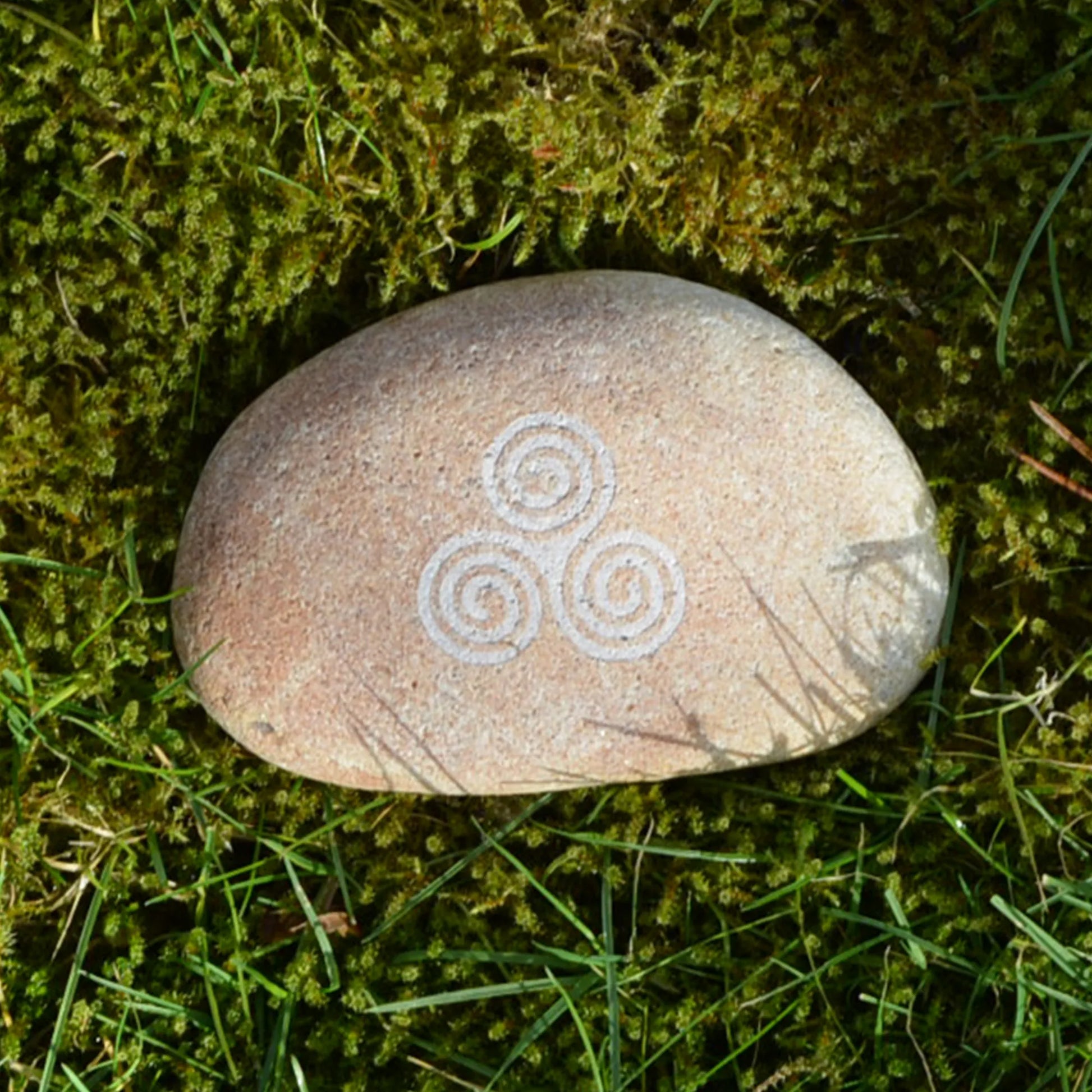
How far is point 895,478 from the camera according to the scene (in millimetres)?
2400

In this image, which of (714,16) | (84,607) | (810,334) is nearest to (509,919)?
(84,607)

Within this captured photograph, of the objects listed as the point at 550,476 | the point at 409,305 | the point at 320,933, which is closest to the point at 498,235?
the point at 409,305

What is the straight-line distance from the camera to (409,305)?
2.58 m

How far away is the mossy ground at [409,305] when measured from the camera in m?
2.41

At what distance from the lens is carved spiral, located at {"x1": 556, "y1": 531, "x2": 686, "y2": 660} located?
2.35 meters

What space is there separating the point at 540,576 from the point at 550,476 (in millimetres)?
176

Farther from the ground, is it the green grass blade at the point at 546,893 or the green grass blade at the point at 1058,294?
the green grass blade at the point at 1058,294

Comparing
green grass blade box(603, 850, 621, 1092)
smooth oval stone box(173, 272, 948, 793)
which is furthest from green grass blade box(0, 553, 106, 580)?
green grass blade box(603, 850, 621, 1092)

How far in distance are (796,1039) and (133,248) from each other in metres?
1.88

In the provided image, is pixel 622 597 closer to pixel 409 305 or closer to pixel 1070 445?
pixel 409 305

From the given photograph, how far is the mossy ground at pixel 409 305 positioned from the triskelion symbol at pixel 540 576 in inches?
13.7

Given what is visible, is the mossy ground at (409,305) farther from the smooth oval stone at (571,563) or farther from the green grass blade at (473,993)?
the smooth oval stone at (571,563)

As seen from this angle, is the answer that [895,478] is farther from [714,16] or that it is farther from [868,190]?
[714,16]

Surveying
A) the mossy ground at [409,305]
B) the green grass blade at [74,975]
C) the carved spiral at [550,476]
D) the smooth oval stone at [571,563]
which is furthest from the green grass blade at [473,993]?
the carved spiral at [550,476]
